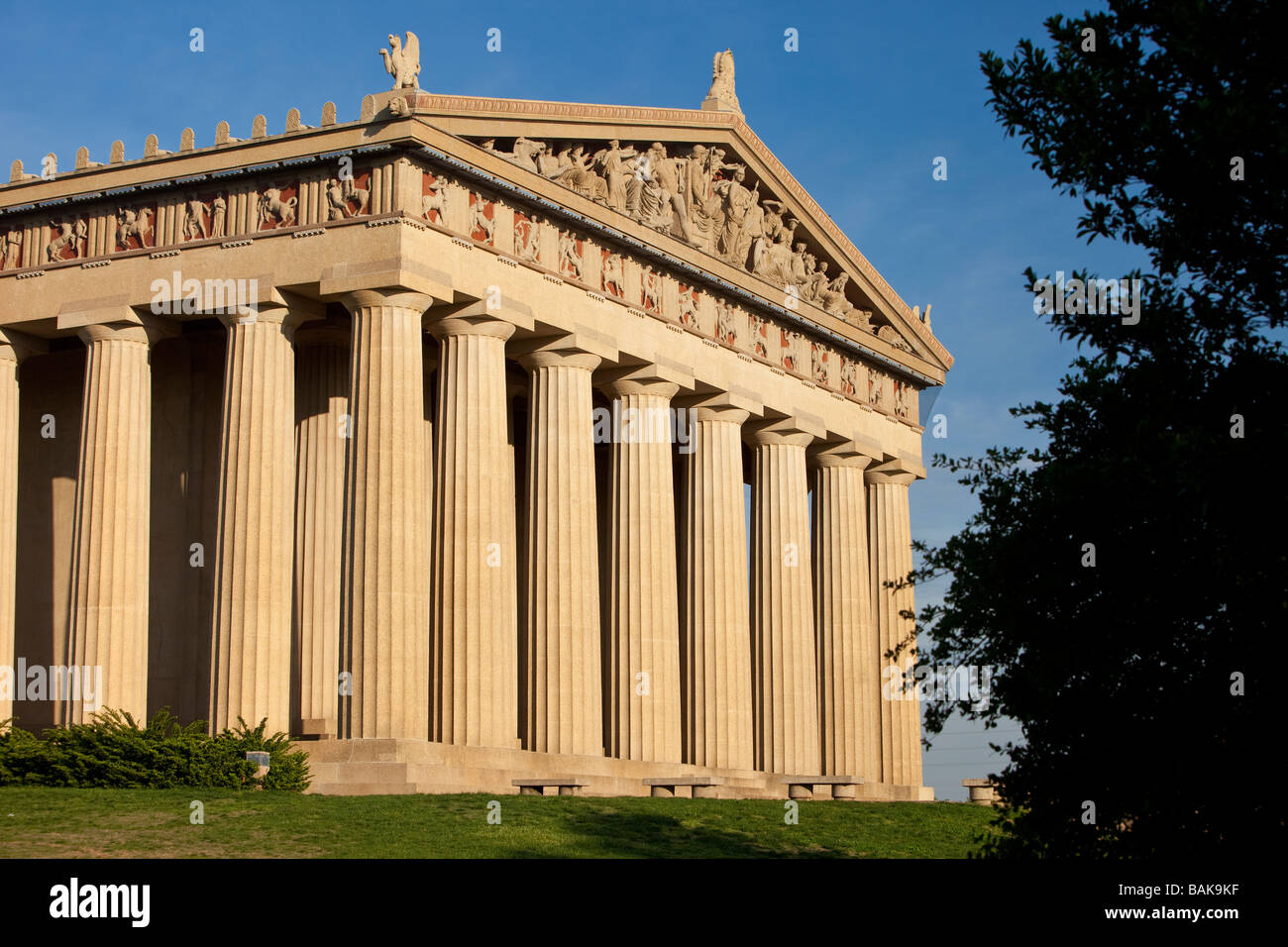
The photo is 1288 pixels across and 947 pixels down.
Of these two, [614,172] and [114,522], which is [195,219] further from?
[614,172]

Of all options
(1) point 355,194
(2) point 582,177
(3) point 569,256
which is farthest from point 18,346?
(2) point 582,177

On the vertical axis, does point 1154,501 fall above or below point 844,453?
below

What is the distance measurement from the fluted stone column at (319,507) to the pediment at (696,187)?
702 centimetres

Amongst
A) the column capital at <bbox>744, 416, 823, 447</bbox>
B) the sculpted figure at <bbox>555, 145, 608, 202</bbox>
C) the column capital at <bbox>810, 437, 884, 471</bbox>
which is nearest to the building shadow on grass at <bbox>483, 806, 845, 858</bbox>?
the sculpted figure at <bbox>555, 145, 608, 202</bbox>

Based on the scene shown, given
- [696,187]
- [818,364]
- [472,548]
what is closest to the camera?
[472,548]

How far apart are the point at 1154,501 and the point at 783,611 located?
3928 cm

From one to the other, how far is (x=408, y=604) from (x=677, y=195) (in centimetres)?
1782

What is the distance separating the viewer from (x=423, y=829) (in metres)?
30.6

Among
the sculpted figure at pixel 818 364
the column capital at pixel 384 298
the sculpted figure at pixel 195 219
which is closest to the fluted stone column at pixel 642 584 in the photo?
the sculpted figure at pixel 818 364

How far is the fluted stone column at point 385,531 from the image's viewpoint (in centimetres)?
4078

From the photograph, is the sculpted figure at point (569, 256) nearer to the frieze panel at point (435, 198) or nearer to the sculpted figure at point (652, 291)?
the sculpted figure at point (652, 291)

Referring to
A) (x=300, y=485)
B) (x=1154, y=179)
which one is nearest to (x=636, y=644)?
(x=300, y=485)

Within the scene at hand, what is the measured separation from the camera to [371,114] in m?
42.8
